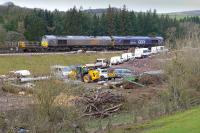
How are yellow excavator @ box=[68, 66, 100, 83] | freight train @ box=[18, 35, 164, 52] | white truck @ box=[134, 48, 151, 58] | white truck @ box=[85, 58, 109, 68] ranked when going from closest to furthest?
yellow excavator @ box=[68, 66, 100, 83] < white truck @ box=[85, 58, 109, 68] < freight train @ box=[18, 35, 164, 52] < white truck @ box=[134, 48, 151, 58]

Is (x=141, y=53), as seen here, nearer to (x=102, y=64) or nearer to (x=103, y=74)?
(x=102, y=64)

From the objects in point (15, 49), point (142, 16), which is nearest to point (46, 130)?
point (15, 49)

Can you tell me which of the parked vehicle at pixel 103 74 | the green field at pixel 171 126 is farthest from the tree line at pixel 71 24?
the green field at pixel 171 126

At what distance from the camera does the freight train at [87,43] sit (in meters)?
84.2

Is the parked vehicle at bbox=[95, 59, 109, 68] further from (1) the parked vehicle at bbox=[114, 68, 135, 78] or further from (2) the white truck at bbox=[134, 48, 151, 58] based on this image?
(2) the white truck at bbox=[134, 48, 151, 58]

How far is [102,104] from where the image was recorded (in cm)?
4050

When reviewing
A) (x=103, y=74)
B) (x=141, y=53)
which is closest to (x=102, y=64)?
(x=103, y=74)

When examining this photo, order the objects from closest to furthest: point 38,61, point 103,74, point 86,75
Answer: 1. point 86,75
2. point 103,74
3. point 38,61

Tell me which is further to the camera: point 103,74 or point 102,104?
point 103,74

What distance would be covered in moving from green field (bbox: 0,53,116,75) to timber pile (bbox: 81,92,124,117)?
65.0 feet

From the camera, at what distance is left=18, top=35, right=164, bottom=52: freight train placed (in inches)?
3317

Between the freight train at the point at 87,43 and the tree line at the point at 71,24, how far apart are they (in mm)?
12485

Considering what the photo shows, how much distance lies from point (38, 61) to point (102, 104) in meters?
32.0

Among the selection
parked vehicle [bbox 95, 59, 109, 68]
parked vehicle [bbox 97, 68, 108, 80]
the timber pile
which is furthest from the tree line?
the timber pile
